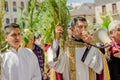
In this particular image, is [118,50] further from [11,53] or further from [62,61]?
[11,53]

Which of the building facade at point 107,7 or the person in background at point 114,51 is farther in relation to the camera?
the building facade at point 107,7

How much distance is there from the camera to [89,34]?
5.12m

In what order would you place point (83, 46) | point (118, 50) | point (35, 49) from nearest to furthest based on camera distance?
point (118, 50), point (83, 46), point (35, 49)

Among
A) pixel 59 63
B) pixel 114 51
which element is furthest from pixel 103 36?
pixel 59 63

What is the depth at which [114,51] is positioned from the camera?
4.95 meters

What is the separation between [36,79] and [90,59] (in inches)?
28.8

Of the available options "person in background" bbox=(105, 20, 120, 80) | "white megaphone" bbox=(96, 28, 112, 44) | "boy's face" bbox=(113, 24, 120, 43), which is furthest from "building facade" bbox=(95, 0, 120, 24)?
"boy's face" bbox=(113, 24, 120, 43)

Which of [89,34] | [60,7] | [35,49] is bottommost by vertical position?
[35,49]

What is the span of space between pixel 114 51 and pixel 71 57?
0.62 metres

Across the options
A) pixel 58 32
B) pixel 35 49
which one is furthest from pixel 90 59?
pixel 35 49

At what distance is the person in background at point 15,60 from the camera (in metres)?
4.89

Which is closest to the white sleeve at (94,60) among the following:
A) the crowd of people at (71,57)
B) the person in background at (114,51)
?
the crowd of people at (71,57)

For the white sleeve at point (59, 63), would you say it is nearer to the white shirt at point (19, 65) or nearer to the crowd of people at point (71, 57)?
the crowd of people at point (71, 57)

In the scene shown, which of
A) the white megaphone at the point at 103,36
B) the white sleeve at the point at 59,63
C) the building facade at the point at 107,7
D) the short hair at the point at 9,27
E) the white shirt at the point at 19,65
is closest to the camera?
the white shirt at the point at 19,65
